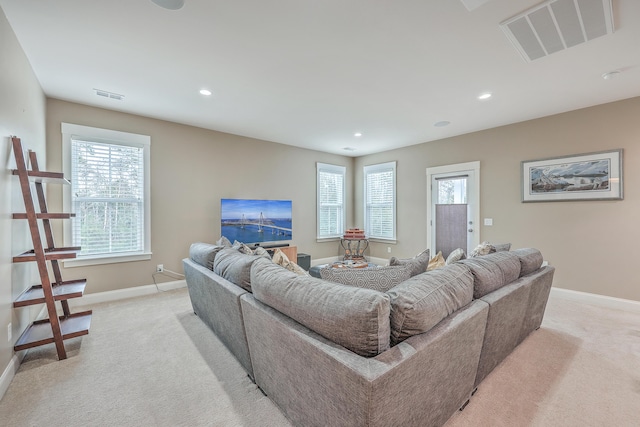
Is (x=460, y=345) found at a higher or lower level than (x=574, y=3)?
lower

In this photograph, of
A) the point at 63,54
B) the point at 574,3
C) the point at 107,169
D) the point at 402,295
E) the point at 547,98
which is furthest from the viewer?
the point at 107,169

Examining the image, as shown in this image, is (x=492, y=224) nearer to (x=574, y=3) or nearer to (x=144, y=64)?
(x=574, y=3)

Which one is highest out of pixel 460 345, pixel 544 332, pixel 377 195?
pixel 377 195

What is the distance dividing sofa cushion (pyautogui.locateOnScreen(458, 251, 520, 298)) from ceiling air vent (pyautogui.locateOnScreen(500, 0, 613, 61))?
66.0 inches

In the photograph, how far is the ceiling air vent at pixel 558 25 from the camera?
5.74ft

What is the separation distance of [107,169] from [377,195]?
15.8ft

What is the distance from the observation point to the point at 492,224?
14.5 feet

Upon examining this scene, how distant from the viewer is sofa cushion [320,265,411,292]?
1.57m

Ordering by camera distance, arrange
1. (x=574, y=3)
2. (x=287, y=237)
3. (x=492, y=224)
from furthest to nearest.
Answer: (x=287, y=237) < (x=492, y=224) < (x=574, y=3)

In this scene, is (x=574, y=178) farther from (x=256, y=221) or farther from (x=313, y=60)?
(x=256, y=221)

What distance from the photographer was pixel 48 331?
7.47ft

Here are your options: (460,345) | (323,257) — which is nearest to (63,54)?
(460,345)

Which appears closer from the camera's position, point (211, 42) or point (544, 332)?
point (211, 42)

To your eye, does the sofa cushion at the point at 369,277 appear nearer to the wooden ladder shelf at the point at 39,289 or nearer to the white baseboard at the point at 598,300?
the wooden ladder shelf at the point at 39,289
